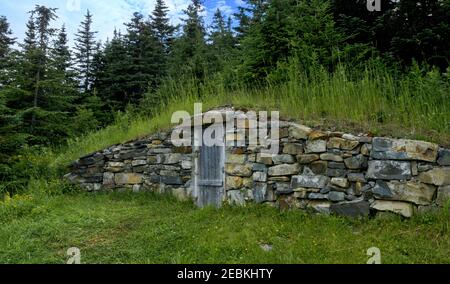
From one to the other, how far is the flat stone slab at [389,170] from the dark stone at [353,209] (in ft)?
1.42

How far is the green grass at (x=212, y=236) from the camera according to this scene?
4582mm

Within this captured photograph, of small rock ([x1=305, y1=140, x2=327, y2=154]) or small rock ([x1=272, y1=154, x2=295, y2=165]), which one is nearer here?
small rock ([x1=305, y1=140, x2=327, y2=154])

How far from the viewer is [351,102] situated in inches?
263

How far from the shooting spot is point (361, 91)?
680cm

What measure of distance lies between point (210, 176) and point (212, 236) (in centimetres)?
211

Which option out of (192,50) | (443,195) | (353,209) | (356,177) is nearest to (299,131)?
(356,177)

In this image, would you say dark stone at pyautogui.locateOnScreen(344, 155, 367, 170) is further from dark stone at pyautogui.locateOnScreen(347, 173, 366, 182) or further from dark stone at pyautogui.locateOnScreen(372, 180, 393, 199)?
dark stone at pyautogui.locateOnScreen(372, 180, 393, 199)

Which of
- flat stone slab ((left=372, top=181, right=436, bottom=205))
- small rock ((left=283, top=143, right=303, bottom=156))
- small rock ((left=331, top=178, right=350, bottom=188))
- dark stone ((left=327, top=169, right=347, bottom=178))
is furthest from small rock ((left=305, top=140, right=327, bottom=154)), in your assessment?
flat stone slab ((left=372, top=181, right=436, bottom=205))

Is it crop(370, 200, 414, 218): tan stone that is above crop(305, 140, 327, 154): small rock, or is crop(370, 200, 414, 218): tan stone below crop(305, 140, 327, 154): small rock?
below

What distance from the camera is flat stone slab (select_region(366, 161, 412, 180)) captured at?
536 cm

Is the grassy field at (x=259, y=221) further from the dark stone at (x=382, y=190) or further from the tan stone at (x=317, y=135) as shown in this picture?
the dark stone at (x=382, y=190)

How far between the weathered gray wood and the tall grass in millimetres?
1085

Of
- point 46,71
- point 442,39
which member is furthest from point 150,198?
point 46,71

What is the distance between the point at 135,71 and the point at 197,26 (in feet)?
15.1
